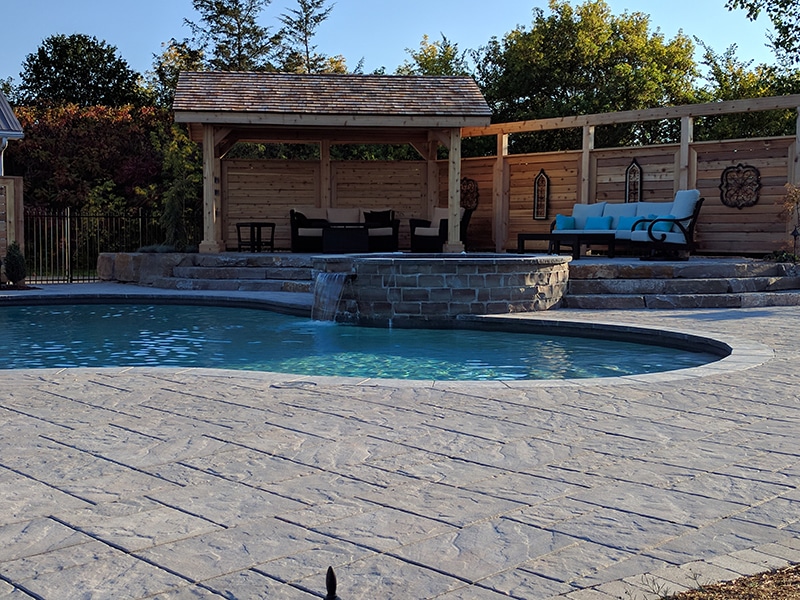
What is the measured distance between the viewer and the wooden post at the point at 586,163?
1536cm

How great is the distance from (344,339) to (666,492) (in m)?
5.70

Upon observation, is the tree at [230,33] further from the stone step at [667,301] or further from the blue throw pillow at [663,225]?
the stone step at [667,301]

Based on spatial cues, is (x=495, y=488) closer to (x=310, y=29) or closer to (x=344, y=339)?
(x=344, y=339)

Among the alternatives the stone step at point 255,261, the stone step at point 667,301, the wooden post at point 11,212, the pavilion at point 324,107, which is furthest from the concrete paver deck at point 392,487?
the pavilion at point 324,107

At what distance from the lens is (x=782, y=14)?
66.1 ft

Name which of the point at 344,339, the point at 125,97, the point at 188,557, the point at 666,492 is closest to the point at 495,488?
the point at 666,492

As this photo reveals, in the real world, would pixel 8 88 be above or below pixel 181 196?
above

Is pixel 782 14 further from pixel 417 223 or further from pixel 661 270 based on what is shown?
pixel 661 270

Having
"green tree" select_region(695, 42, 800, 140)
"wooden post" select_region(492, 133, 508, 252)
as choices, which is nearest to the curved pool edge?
"wooden post" select_region(492, 133, 508, 252)

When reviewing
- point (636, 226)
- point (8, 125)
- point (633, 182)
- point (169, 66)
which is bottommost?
point (636, 226)

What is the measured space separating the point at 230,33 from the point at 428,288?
2165cm

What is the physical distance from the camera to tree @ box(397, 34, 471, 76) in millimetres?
26875

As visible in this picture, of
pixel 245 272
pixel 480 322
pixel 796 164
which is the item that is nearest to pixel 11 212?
pixel 245 272

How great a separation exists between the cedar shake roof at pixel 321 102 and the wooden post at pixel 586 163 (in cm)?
189
